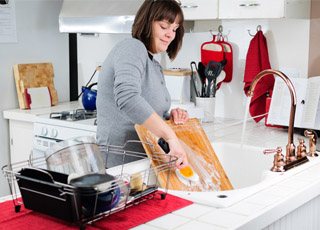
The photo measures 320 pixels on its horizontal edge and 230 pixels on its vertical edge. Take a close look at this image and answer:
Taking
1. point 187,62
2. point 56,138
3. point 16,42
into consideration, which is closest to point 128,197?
point 56,138

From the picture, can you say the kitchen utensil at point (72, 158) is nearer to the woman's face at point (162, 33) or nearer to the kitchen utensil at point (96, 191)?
the kitchen utensil at point (96, 191)

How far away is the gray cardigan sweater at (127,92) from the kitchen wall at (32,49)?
162 centimetres

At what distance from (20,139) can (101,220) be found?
7.18 ft

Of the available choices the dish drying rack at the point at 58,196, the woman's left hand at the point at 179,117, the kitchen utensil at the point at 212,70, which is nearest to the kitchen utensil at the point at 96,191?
the dish drying rack at the point at 58,196

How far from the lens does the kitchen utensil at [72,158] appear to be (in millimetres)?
1228

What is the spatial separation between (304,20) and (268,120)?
0.62 m

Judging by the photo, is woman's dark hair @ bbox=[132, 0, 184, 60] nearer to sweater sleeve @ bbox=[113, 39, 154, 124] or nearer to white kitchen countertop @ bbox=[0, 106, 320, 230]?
sweater sleeve @ bbox=[113, 39, 154, 124]

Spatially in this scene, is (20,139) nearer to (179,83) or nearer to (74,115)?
(74,115)

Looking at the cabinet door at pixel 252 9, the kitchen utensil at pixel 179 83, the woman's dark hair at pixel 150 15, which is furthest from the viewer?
the kitchen utensil at pixel 179 83

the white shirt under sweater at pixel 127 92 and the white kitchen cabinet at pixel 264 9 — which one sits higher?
the white kitchen cabinet at pixel 264 9

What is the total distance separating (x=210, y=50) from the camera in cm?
304

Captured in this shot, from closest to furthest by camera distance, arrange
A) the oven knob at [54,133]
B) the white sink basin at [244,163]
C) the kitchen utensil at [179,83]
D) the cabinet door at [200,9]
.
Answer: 1. the white sink basin at [244,163]
2. the cabinet door at [200,9]
3. the oven knob at [54,133]
4. the kitchen utensil at [179,83]

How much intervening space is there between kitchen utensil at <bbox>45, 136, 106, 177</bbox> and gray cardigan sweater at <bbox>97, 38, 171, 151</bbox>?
0.36 meters

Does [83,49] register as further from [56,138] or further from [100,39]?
[56,138]
